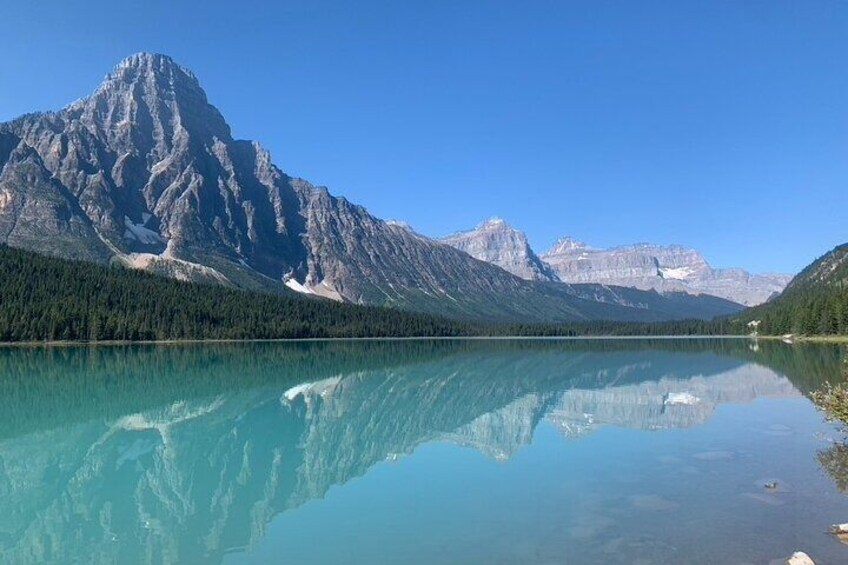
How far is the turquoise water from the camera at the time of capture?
53.4ft

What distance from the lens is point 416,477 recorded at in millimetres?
24547

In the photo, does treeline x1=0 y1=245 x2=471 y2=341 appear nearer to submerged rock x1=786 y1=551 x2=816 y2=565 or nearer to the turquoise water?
the turquoise water

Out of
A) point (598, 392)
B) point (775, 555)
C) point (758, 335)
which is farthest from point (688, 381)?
point (758, 335)

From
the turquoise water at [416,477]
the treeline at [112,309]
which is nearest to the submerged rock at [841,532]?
the turquoise water at [416,477]

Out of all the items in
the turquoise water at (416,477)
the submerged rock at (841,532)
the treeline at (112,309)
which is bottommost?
the turquoise water at (416,477)

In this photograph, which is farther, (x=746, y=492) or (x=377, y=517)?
(x=746, y=492)

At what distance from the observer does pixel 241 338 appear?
169m

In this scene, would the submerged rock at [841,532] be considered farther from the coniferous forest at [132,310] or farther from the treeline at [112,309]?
the treeline at [112,309]

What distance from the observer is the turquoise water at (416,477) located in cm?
1627

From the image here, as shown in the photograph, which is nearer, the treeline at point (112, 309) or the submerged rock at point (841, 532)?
the submerged rock at point (841, 532)

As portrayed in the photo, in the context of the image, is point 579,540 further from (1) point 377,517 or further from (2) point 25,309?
(2) point 25,309

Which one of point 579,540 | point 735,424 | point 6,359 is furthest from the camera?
point 6,359

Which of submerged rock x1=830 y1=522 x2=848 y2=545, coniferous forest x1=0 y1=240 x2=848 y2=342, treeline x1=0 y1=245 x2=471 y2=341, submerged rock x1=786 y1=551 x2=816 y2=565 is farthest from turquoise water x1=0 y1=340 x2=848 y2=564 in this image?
treeline x1=0 y1=245 x2=471 y2=341

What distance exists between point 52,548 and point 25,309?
138m
